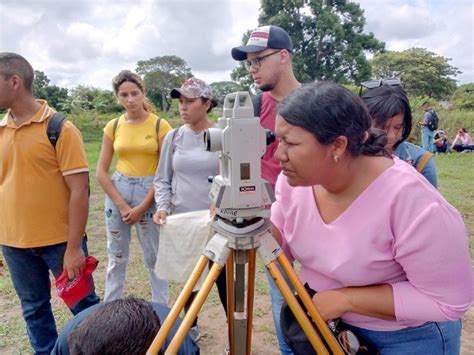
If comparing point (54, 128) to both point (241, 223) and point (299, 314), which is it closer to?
point (241, 223)

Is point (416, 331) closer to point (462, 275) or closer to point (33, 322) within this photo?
point (462, 275)

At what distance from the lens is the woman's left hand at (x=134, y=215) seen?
322 cm

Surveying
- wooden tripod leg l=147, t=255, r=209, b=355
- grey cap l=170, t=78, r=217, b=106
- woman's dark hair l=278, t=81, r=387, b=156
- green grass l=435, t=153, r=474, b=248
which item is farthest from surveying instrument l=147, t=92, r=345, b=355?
green grass l=435, t=153, r=474, b=248

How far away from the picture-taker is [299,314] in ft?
4.71

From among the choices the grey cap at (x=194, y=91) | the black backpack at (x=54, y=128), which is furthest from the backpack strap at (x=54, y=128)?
the grey cap at (x=194, y=91)

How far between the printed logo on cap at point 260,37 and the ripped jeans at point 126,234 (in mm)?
1240

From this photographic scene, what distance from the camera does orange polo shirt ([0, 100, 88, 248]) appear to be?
258cm

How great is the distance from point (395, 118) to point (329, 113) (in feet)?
3.32

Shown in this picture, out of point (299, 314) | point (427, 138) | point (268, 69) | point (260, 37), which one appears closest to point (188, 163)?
point (268, 69)

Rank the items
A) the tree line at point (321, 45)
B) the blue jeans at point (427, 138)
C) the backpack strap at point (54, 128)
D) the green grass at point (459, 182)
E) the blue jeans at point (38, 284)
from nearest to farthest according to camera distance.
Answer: the backpack strap at point (54, 128), the blue jeans at point (38, 284), the green grass at point (459, 182), the blue jeans at point (427, 138), the tree line at point (321, 45)

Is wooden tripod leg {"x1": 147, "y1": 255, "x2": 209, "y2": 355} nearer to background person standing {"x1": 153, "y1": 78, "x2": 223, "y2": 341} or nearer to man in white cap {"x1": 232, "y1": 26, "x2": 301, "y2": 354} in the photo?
man in white cap {"x1": 232, "y1": 26, "x2": 301, "y2": 354}

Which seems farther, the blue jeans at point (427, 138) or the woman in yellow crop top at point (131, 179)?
the blue jeans at point (427, 138)

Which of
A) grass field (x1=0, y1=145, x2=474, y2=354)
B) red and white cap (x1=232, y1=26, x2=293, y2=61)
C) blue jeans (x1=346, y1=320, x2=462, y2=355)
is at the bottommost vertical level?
grass field (x1=0, y1=145, x2=474, y2=354)

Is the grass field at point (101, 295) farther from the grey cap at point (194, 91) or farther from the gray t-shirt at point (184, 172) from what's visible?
the grey cap at point (194, 91)
